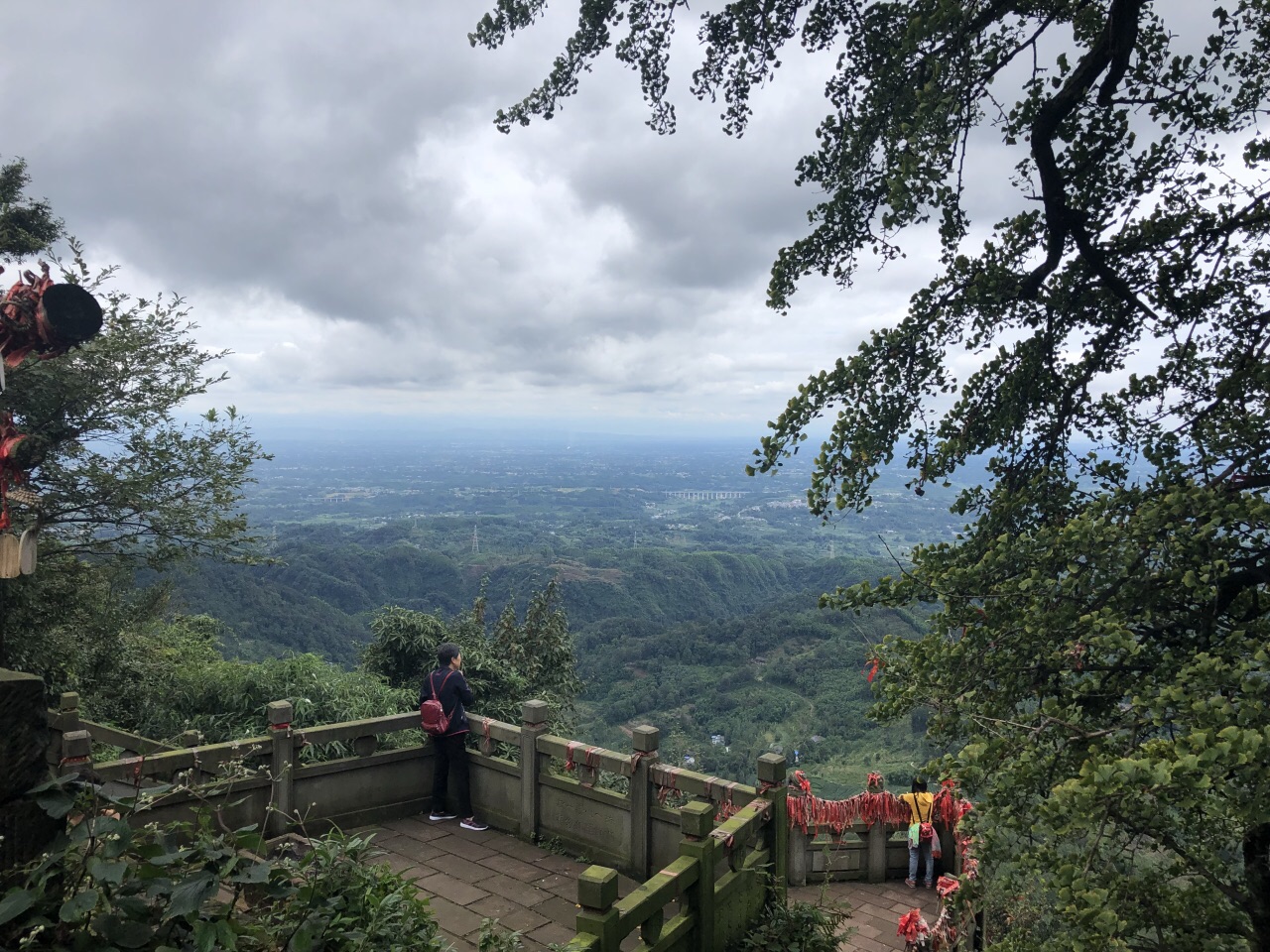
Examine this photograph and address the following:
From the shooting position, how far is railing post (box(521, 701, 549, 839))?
680 cm

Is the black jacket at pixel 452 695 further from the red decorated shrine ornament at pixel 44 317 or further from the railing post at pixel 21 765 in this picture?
the railing post at pixel 21 765

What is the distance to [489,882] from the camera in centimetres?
610

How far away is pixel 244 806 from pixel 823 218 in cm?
621

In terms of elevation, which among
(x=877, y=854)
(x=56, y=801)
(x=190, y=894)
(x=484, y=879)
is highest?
(x=56, y=801)

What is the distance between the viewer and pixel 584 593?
82688 mm

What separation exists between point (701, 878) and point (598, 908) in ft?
3.38

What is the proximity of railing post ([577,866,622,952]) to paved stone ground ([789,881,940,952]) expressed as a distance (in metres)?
4.60

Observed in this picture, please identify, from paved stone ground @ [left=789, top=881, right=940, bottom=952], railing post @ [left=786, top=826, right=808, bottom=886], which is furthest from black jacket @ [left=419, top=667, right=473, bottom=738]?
railing post @ [left=786, top=826, right=808, bottom=886]

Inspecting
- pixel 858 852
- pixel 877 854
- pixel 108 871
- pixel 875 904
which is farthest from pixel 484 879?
pixel 877 854

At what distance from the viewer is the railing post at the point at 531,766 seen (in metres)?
6.80

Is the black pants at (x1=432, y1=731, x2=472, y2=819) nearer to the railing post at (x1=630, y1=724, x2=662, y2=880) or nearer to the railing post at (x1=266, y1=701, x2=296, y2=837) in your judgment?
the railing post at (x1=266, y1=701, x2=296, y2=837)

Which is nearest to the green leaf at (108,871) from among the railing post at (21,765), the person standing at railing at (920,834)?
the railing post at (21,765)

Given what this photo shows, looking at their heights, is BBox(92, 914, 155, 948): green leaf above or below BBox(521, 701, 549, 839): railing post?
above

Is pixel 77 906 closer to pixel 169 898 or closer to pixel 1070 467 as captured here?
pixel 169 898
